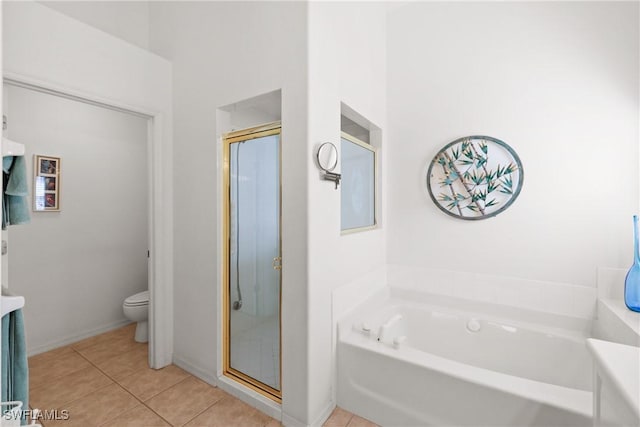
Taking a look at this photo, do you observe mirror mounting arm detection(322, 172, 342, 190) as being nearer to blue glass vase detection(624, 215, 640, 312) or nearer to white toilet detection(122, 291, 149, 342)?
blue glass vase detection(624, 215, 640, 312)

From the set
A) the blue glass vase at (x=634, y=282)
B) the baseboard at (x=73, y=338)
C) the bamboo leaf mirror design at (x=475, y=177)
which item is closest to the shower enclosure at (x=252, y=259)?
the bamboo leaf mirror design at (x=475, y=177)

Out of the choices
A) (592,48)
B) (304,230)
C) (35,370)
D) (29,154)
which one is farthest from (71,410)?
(592,48)

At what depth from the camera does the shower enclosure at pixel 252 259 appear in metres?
1.98

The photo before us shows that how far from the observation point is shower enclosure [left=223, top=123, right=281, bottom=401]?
198 centimetres

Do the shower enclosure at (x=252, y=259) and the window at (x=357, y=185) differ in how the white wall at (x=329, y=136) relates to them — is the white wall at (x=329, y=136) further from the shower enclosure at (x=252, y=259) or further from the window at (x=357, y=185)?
the shower enclosure at (x=252, y=259)

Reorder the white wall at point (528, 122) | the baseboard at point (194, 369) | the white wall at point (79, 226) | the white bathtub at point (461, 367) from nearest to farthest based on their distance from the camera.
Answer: the white bathtub at point (461, 367) < the white wall at point (528, 122) < the baseboard at point (194, 369) < the white wall at point (79, 226)

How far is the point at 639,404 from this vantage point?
63cm

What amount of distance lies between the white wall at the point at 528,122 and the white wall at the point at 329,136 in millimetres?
440

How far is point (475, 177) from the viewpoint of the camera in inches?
89.8

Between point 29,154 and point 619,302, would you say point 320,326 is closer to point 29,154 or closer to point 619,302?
point 619,302

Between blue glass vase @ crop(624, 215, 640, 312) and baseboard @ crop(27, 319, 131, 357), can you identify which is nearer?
blue glass vase @ crop(624, 215, 640, 312)

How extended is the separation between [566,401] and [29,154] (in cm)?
393

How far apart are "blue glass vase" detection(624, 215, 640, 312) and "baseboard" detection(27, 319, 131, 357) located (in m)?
4.10

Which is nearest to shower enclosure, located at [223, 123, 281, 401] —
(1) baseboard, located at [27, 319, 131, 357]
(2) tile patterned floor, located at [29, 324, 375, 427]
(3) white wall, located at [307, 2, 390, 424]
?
(2) tile patterned floor, located at [29, 324, 375, 427]
